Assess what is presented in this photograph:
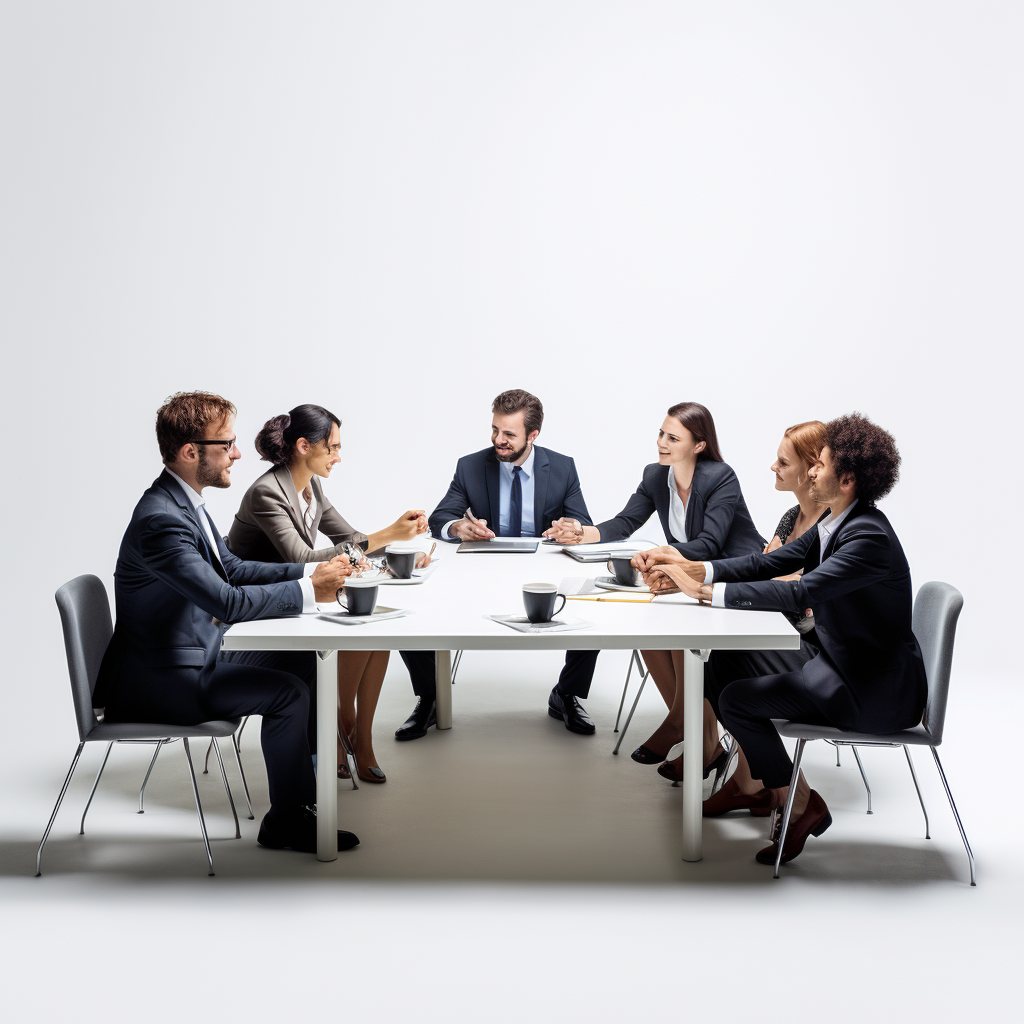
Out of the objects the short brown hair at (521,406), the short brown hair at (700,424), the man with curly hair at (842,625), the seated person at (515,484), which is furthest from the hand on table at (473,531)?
the man with curly hair at (842,625)

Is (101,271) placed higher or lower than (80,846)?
higher

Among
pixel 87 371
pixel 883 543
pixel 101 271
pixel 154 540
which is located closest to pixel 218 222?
pixel 101 271

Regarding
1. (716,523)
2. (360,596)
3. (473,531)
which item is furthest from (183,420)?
(716,523)

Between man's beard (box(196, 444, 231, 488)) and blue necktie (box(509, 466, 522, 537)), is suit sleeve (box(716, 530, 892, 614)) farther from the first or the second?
blue necktie (box(509, 466, 522, 537))

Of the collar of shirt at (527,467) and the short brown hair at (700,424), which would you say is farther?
the collar of shirt at (527,467)

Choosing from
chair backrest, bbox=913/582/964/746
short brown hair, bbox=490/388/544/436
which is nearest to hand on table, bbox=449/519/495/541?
short brown hair, bbox=490/388/544/436

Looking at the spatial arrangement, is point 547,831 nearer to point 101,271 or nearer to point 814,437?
point 814,437

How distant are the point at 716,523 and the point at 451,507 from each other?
1254mm

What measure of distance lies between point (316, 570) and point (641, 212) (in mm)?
4762

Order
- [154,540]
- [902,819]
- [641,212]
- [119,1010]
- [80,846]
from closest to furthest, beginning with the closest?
[119,1010], [154,540], [80,846], [902,819], [641,212]

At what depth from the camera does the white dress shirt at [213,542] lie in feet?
9.77

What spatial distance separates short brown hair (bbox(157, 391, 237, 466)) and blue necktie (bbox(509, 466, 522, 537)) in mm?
2008

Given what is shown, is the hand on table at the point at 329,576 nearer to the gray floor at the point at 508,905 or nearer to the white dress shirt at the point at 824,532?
the gray floor at the point at 508,905

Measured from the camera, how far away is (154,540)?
2.92 meters
